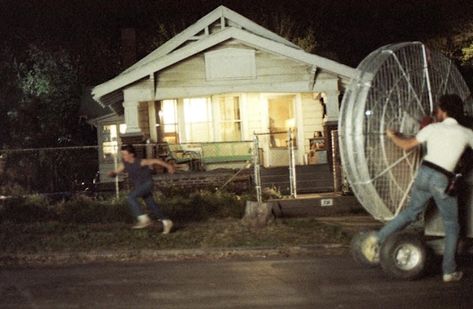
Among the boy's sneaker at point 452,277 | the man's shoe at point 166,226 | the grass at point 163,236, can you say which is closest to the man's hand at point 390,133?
the boy's sneaker at point 452,277

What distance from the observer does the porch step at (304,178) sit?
665 inches

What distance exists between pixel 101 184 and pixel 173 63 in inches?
182

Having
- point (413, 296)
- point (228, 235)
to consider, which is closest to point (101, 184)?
point (228, 235)

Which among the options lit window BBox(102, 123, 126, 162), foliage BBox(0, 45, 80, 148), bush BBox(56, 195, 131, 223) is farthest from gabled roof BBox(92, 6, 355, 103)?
foliage BBox(0, 45, 80, 148)

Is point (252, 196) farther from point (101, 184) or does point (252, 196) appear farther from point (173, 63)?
point (101, 184)

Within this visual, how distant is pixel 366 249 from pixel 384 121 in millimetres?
1517

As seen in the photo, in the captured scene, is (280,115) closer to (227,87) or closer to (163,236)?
(227,87)

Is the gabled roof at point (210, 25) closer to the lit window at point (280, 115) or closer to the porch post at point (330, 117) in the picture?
the lit window at point (280, 115)

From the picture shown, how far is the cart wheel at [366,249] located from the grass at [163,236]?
2.52 m

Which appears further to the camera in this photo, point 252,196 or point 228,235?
point 252,196

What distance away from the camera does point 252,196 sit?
14227mm

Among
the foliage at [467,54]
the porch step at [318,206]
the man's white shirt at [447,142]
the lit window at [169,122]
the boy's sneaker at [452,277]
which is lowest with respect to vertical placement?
the boy's sneaker at [452,277]

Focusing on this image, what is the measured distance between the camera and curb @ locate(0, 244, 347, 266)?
9688mm

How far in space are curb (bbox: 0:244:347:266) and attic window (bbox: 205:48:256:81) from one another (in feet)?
28.3
